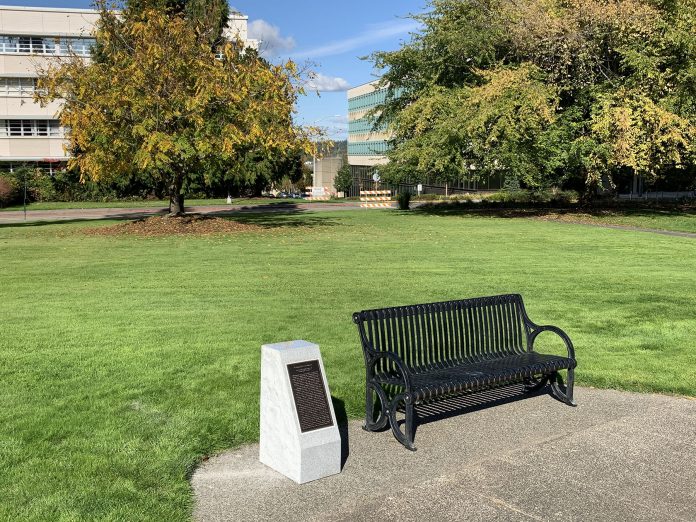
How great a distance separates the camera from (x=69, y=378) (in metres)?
6.53

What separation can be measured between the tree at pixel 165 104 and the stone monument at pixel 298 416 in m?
16.7

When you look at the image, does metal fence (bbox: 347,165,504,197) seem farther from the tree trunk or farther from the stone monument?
the stone monument

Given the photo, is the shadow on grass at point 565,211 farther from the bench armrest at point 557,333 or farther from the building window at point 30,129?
the building window at point 30,129

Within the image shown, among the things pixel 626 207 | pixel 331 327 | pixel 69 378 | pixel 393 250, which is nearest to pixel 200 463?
pixel 69 378

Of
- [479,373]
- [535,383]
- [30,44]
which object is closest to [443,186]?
[30,44]

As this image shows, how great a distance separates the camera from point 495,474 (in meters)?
4.57

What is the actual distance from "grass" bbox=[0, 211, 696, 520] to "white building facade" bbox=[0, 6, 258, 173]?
4307cm

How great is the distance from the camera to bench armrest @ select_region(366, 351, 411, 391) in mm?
4898

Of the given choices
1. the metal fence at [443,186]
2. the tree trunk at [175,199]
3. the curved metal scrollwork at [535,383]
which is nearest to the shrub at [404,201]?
the tree trunk at [175,199]

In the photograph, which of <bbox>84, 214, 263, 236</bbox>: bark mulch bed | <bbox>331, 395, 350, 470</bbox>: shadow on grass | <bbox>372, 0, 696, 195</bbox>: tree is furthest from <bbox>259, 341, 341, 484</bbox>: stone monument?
<bbox>372, 0, 696, 195</bbox>: tree

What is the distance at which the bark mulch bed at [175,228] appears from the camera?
2212cm

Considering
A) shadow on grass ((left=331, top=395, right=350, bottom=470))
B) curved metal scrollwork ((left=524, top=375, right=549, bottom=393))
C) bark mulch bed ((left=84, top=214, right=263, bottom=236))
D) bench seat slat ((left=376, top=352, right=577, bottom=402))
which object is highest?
bark mulch bed ((left=84, top=214, right=263, bottom=236))

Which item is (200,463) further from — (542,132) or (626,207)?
(626,207)

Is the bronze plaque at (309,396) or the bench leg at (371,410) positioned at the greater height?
Answer: the bronze plaque at (309,396)
